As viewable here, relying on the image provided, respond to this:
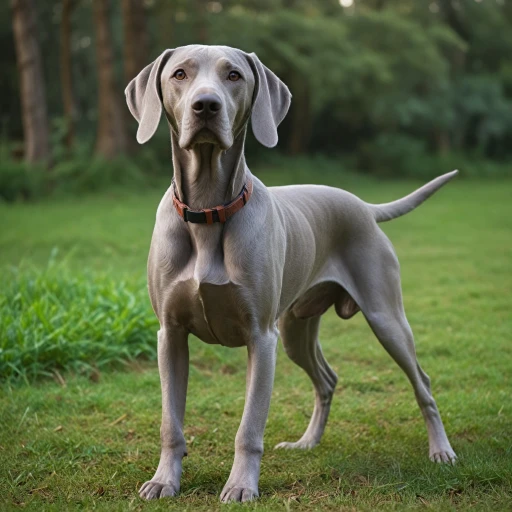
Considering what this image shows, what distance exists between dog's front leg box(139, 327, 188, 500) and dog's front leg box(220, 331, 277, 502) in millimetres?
275

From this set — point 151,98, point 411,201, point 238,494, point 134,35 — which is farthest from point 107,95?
point 238,494

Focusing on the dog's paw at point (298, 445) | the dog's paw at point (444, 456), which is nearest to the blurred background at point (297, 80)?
the dog's paw at point (298, 445)

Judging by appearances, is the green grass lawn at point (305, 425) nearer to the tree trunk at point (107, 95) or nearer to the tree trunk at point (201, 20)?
the tree trunk at point (107, 95)

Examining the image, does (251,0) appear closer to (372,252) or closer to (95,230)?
(95,230)

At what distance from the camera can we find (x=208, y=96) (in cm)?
314

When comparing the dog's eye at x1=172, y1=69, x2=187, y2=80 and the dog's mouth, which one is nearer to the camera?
the dog's mouth

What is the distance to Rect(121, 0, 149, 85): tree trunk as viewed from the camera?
1828 centimetres

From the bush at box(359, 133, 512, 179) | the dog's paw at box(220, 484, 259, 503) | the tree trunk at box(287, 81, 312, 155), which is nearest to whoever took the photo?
the dog's paw at box(220, 484, 259, 503)

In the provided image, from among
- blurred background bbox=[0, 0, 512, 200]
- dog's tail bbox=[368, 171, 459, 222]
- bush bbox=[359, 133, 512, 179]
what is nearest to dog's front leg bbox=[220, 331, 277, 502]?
dog's tail bbox=[368, 171, 459, 222]

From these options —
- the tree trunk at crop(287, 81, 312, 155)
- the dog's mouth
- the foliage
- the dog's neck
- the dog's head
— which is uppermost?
the dog's head

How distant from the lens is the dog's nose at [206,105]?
10.3 feet

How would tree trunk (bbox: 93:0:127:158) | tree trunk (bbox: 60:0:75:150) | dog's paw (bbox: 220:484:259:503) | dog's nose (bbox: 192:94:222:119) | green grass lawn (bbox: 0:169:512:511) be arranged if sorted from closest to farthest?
dog's nose (bbox: 192:94:222:119), dog's paw (bbox: 220:484:259:503), green grass lawn (bbox: 0:169:512:511), tree trunk (bbox: 93:0:127:158), tree trunk (bbox: 60:0:75:150)

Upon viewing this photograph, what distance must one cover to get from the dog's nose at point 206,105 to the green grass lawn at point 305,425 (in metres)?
1.66

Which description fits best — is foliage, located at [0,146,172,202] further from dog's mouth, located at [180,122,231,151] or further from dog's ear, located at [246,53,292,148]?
dog's mouth, located at [180,122,231,151]
